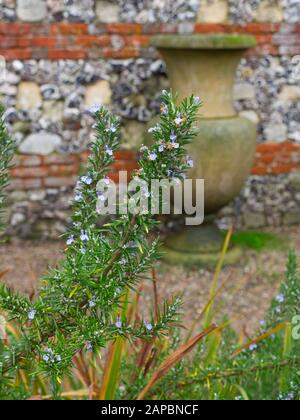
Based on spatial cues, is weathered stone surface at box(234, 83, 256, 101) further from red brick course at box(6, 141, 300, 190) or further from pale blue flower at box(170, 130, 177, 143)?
pale blue flower at box(170, 130, 177, 143)

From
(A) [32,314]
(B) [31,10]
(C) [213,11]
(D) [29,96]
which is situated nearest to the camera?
(A) [32,314]

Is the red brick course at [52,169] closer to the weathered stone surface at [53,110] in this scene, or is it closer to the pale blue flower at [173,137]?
the weathered stone surface at [53,110]

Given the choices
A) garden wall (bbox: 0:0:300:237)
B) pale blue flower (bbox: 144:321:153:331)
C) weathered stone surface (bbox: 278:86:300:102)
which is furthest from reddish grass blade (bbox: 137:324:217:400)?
weathered stone surface (bbox: 278:86:300:102)

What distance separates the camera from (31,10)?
422 cm

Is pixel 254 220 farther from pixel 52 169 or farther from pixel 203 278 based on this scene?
pixel 52 169

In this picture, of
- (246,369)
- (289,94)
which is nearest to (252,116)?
(289,94)

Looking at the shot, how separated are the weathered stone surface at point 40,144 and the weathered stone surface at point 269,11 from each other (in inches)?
61.4

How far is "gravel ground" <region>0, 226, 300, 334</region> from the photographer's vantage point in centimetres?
376

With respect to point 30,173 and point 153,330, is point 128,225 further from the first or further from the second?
point 30,173

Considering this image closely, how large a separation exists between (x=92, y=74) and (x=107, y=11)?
0.40 m

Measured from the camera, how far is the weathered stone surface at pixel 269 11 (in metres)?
4.55

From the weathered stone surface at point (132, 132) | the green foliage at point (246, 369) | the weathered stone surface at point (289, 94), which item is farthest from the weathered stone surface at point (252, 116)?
the green foliage at point (246, 369)

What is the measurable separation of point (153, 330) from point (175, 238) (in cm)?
306
